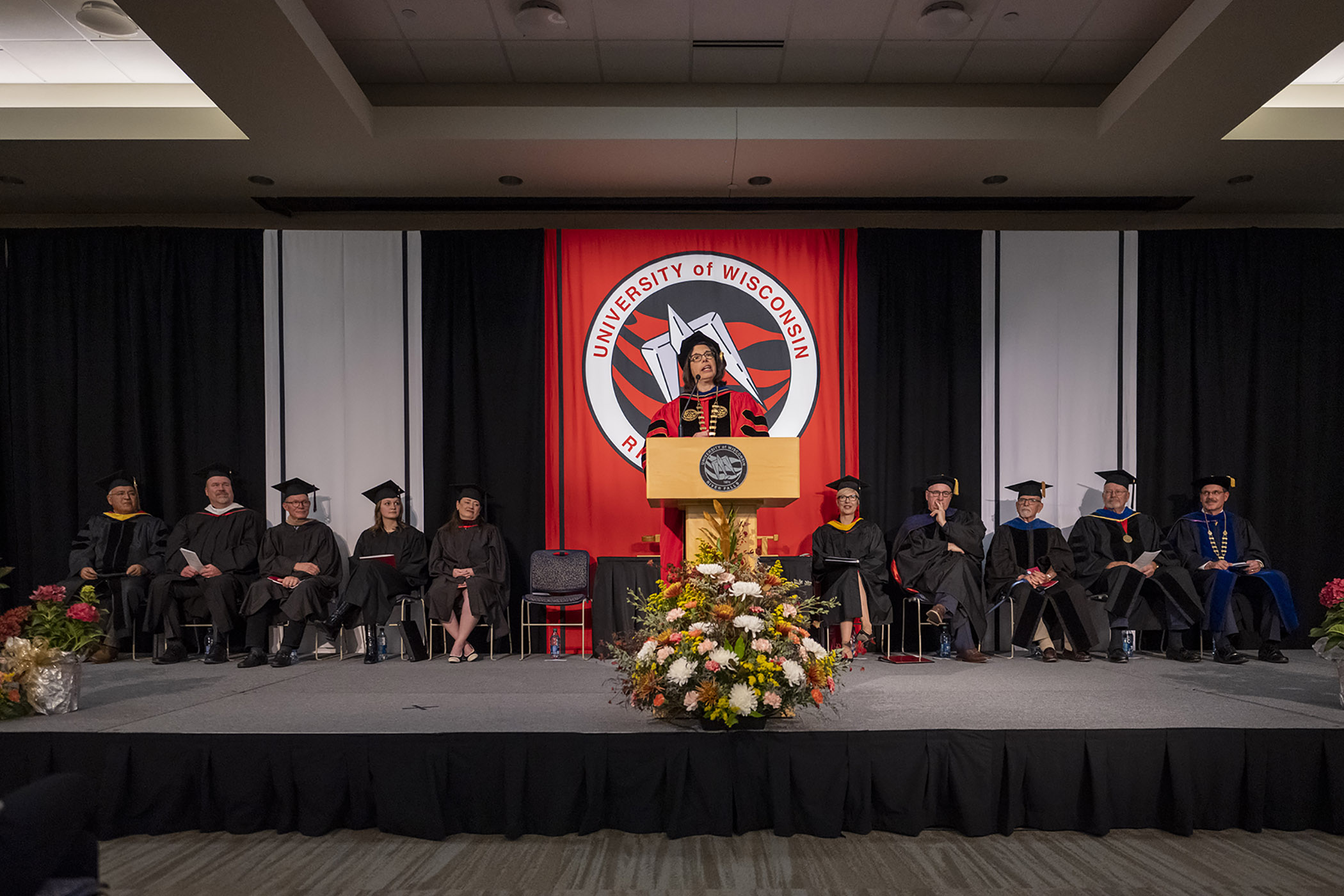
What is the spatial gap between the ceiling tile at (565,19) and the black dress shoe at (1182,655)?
17.6ft

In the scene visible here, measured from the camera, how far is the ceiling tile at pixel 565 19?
14.4 ft

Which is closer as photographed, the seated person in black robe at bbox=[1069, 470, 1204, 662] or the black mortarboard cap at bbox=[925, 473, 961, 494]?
the seated person in black robe at bbox=[1069, 470, 1204, 662]

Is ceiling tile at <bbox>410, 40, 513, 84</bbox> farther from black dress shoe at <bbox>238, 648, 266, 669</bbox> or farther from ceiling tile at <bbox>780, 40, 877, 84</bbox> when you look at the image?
black dress shoe at <bbox>238, 648, 266, 669</bbox>

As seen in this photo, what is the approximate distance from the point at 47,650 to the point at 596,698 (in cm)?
249

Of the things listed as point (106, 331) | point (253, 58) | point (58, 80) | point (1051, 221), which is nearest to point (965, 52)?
point (1051, 221)

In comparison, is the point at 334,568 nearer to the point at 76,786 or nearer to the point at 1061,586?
the point at 76,786

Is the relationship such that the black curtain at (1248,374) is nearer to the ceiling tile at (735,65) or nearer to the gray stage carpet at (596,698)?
the gray stage carpet at (596,698)

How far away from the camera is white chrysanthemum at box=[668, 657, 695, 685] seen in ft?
9.96

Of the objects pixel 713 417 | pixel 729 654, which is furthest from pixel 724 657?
pixel 713 417

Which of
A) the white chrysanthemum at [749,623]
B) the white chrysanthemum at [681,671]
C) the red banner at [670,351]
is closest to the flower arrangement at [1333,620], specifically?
the white chrysanthemum at [749,623]

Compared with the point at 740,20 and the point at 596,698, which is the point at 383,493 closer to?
the point at 596,698

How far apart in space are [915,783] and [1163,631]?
12.8 feet

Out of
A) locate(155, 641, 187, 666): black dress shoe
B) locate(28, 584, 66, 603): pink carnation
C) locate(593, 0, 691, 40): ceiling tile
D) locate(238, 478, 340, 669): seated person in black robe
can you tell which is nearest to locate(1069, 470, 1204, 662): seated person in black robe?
locate(593, 0, 691, 40): ceiling tile

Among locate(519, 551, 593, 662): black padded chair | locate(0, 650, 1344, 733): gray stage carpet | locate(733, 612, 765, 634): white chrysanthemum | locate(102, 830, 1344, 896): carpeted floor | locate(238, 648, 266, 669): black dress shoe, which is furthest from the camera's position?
locate(519, 551, 593, 662): black padded chair
